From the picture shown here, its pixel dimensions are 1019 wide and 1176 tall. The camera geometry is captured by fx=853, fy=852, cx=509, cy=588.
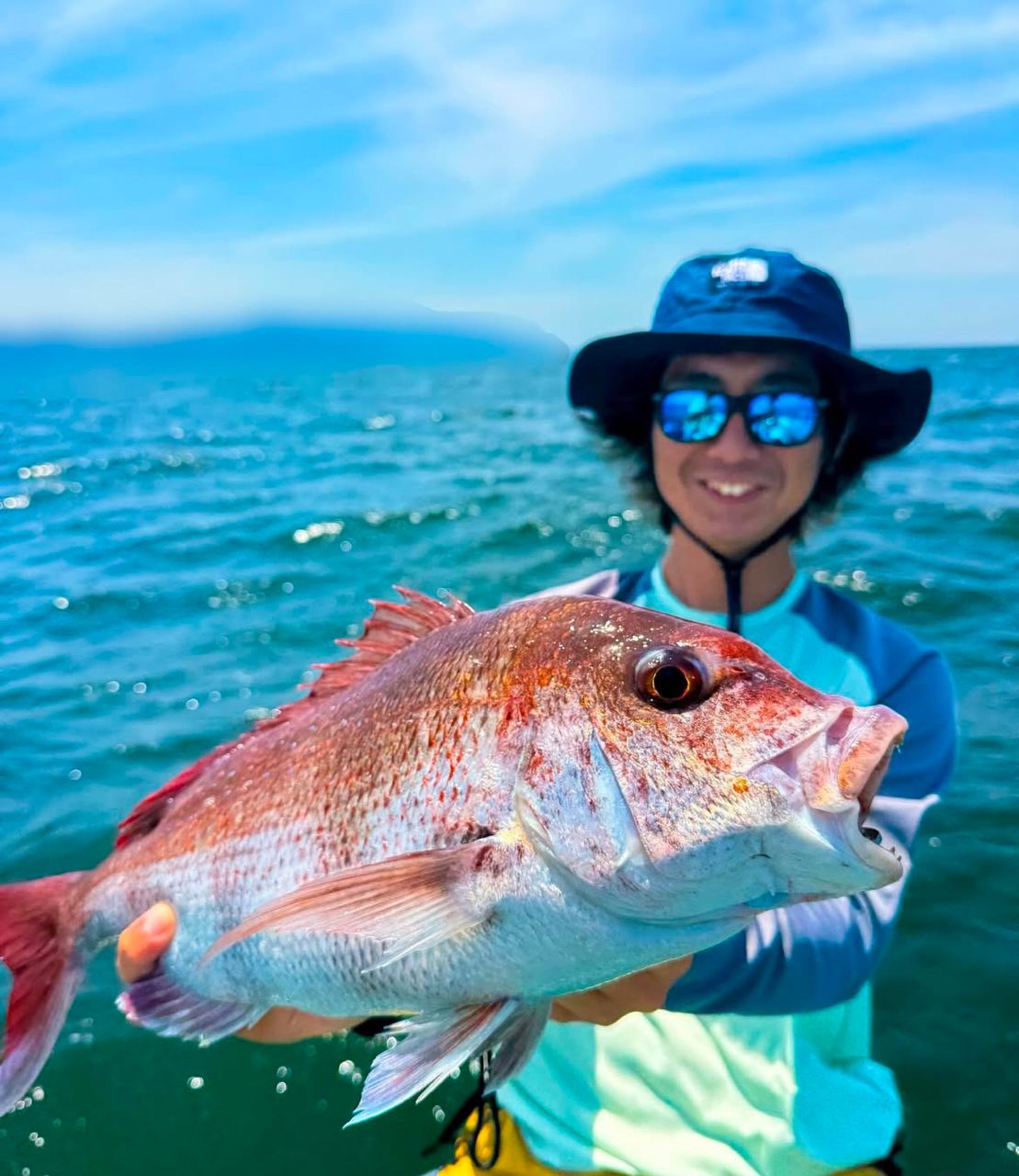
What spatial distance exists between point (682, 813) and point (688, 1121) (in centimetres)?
147

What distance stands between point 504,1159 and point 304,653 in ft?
19.8

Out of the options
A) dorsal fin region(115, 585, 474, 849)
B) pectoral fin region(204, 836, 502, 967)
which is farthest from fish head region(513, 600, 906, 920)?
dorsal fin region(115, 585, 474, 849)

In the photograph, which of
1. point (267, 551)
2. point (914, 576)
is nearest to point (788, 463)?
point (914, 576)

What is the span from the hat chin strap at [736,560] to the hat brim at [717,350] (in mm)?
487

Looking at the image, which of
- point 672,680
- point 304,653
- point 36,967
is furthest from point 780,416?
point 304,653

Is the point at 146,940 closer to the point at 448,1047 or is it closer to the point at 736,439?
the point at 448,1047

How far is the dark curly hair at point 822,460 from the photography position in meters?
2.99

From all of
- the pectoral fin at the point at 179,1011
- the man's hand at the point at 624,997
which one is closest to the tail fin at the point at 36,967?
the pectoral fin at the point at 179,1011

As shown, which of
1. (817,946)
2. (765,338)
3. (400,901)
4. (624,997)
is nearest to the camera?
(400,901)

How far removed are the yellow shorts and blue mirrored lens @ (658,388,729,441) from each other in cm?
206

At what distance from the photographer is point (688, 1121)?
2.17 metres

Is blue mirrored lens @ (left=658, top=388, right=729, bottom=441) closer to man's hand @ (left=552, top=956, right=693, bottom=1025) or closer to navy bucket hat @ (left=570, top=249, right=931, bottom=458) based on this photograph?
navy bucket hat @ (left=570, top=249, right=931, bottom=458)

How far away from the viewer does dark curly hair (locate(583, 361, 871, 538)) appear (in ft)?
9.82

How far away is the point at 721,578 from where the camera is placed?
2.89 m
